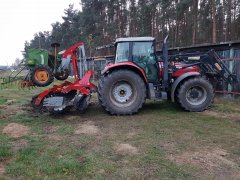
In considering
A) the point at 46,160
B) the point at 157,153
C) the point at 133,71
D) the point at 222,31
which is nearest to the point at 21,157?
the point at 46,160

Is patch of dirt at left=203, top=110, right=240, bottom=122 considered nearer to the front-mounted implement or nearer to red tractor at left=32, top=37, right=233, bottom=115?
red tractor at left=32, top=37, right=233, bottom=115

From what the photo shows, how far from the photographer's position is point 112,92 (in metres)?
7.25

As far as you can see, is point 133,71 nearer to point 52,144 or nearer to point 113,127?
point 113,127

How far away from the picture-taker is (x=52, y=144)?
4.93m

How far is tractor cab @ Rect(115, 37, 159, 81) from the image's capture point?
24.1ft

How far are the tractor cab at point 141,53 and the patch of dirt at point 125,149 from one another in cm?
310

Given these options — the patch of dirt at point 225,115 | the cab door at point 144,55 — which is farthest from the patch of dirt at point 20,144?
the patch of dirt at point 225,115

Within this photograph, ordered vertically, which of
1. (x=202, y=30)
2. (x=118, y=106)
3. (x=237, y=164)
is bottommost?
(x=237, y=164)

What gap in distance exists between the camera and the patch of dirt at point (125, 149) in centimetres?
443

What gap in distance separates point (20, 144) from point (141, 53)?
3.88 meters

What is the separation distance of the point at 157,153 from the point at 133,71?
3269 mm

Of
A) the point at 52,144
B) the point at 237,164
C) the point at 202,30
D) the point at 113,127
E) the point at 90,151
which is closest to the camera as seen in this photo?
the point at 237,164

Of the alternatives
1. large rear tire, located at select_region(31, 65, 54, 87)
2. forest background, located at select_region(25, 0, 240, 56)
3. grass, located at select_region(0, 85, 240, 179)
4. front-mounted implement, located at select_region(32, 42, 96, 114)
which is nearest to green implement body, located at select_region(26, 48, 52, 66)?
large rear tire, located at select_region(31, 65, 54, 87)

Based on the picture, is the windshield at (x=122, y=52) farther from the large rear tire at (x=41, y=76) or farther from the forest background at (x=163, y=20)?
the forest background at (x=163, y=20)
